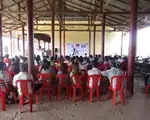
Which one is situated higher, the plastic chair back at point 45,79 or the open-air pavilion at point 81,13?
the open-air pavilion at point 81,13

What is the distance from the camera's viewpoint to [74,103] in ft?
15.5

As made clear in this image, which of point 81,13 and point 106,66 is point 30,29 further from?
point 81,13

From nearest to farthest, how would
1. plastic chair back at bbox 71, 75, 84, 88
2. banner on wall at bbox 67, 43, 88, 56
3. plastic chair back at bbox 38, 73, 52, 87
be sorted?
plastic chair back at bbox 71, 75, 84, 88 < plastic chair back at bbox 38, 73, 52, 87 < banner on wall at bbox 67, 43, 88, 56

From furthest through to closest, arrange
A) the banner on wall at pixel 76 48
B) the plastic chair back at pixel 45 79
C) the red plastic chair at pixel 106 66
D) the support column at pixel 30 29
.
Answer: the banner on wall at pixel 76 48 < the red plastic chair at pixel 106 66 < the support column at pixel 30 29 < the plastic chair back at pixel 45 79

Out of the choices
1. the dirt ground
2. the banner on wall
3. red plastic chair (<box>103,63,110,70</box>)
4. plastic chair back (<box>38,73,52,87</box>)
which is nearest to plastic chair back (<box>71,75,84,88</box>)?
the dirt ground

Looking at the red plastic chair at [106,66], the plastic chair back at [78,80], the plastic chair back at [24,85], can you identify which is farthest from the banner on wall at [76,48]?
the plastic chair back at [24,85]

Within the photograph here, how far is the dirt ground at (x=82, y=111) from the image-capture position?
3855 millimetres

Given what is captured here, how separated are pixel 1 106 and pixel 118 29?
16.2 meters

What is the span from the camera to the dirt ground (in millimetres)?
3855

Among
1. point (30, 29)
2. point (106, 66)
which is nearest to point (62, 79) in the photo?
point (30, 29)

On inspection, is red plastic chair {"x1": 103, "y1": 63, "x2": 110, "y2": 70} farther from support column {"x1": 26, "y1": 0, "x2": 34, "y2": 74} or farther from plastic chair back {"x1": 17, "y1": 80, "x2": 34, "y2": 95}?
plastic chair back {"x1": 17, "y1": 80, "x2": 34, "y2": 95}

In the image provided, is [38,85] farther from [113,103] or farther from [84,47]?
[84,47]

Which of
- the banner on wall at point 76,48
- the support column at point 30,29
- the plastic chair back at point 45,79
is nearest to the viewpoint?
the plastic chair back at point 45,79

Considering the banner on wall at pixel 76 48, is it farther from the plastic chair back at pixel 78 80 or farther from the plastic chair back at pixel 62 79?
the plastic chair back at pixel 78 80
